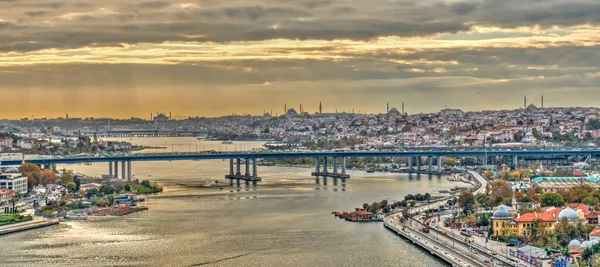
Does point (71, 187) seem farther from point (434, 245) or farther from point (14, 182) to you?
point (434, 245)

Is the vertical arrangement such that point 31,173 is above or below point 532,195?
above

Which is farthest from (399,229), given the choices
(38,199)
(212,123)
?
(212,123)

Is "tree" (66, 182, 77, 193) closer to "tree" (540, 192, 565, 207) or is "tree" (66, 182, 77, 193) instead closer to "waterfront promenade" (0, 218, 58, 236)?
"waterfront promenade" (0, 218, 58, 236)

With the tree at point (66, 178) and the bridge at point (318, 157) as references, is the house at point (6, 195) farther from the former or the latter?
the bridge at point (318, 157)

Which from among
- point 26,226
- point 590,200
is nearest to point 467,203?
point 590,200

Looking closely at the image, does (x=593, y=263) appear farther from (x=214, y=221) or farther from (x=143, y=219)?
(x=143, y=219)
